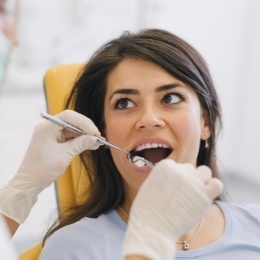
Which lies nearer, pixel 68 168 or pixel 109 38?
pixel 68 168

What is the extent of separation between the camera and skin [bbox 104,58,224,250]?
1.23 meters

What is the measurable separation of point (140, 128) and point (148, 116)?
39 mm

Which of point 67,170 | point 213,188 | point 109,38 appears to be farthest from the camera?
point 109,38

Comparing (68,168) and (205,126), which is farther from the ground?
(205,126)

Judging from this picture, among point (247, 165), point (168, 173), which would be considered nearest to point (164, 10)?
point (247, 165)

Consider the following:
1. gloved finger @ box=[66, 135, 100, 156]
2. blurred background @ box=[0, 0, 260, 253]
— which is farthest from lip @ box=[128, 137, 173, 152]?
blurred background @ box=[0, 0, 260, 253]

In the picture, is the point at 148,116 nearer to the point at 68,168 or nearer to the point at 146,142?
the point at 146,142

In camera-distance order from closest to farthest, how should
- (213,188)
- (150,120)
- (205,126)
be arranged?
(213,188) → (150,120) → (205,126)

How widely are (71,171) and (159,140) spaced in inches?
18.7

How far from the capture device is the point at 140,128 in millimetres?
1221

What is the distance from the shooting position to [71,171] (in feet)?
5.21

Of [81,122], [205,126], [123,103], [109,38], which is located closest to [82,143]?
[81,122]

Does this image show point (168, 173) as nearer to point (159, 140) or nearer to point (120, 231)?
point (159, 140)

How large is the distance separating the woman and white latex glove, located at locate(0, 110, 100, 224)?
0.10 meters
